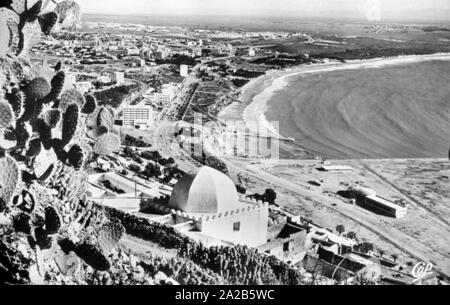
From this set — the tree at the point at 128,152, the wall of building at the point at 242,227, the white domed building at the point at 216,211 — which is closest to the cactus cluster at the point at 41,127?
the white domed building at the point at 216,211

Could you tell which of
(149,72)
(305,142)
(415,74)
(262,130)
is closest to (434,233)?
(305,142)

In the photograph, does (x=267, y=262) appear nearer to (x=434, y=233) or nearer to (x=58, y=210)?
(x=58, y=210)

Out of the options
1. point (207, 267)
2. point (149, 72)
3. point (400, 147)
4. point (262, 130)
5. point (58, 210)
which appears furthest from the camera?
point (149, 72)

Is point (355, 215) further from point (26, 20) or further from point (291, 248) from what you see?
point (26, 20)

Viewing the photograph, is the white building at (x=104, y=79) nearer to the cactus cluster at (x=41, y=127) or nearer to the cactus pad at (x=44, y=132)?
the cactus cluster at (x=41, y=127)

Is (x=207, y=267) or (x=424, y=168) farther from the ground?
(x=207, y=267)

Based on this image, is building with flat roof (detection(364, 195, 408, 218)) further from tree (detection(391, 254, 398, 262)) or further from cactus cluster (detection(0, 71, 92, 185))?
cactus cluster (detection(0, 71, 92, 185))

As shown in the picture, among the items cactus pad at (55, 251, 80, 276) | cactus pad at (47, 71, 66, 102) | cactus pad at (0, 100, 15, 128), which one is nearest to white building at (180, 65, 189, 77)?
cactus pad at (47, 71, 66, 102)
